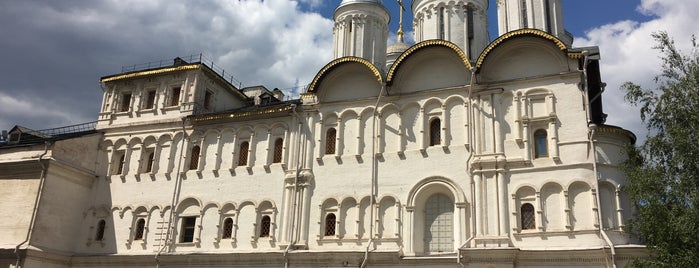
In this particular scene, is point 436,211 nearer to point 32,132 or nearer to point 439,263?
point 439,263

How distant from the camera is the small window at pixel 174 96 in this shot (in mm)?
26953

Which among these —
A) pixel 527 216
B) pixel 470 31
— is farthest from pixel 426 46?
pixel 527 216

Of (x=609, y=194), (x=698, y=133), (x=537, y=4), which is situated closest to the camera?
(x=698, y=133)

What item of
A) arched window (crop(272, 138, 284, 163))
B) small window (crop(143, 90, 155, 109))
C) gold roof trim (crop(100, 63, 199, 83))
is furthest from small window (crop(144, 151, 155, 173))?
arched window (crop(272, 138, 284, 163))

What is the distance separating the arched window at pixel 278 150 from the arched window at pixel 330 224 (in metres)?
3.25

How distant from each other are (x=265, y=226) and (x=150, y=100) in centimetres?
918

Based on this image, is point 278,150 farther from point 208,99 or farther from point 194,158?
point 208,99

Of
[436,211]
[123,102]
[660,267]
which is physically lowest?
[660,267]

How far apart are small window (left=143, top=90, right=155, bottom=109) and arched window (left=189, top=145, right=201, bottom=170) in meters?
3.51

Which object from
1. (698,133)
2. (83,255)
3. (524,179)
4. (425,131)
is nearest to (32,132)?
(83,255)

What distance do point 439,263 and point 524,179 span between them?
378cm

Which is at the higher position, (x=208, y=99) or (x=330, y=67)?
(x=208, y=99)

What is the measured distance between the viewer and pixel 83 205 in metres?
26.2

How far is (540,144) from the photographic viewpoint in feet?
64.8
